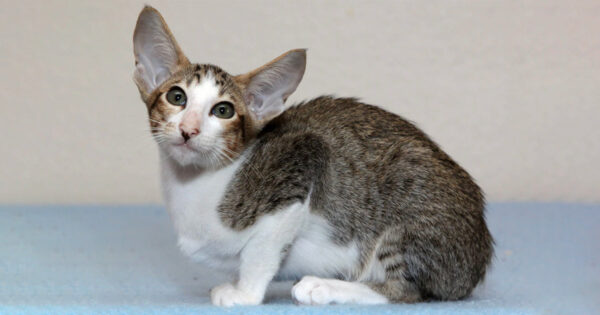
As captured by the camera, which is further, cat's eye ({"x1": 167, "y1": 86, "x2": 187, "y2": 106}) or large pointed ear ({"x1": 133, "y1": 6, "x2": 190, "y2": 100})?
large pointed ear ({"x1": 133, "y1": 6, "x2": 190, "y2": 100})

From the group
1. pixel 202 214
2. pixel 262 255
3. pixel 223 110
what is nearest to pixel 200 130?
pixel 223 110

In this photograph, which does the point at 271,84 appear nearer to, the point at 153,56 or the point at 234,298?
the point at 153,56

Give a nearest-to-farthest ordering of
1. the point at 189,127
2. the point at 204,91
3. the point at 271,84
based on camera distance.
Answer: the point at 189,127, the point at 204,91, the point at 271,84

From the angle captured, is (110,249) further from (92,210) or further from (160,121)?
(160,121)

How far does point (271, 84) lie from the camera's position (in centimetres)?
228

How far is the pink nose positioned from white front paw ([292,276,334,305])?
52 centimetres

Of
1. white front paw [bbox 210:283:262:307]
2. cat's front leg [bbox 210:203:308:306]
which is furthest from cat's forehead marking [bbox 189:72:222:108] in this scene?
white front paw [bbox 210:283:262:307]

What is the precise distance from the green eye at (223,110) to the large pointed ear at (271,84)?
0.32 feet

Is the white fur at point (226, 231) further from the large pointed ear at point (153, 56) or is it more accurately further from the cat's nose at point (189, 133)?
the large pointed ear at point (153, 56)

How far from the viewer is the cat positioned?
219 cm

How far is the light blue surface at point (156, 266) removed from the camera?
2.16 m

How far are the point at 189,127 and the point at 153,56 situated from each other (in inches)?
14.2

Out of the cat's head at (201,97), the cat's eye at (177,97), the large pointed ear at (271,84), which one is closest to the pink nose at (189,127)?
the cat's head at (201,97)

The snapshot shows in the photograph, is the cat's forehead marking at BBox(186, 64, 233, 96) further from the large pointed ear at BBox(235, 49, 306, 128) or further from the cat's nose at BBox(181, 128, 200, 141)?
the cat's nose at BBox(181, 128, 200, 141)
